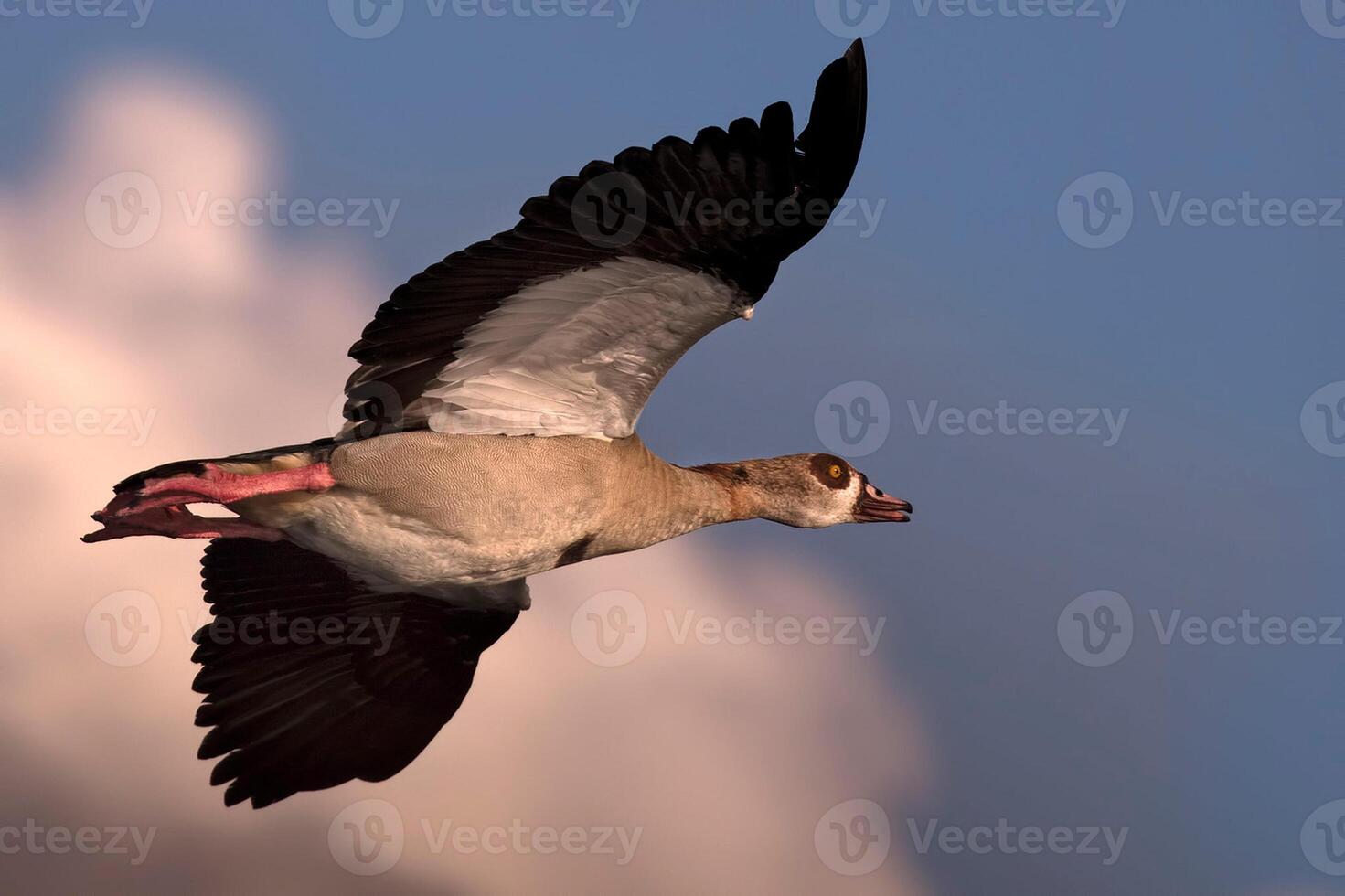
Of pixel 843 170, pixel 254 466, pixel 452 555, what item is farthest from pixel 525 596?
pixel 843 170

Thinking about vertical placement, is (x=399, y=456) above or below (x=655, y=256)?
below

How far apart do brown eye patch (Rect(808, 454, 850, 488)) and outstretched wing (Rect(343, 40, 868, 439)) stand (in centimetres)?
195

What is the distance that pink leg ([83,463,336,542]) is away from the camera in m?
8.12

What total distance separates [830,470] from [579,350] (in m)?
2.76

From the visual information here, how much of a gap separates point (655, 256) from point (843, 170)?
113cm

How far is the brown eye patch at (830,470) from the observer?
10.2 m

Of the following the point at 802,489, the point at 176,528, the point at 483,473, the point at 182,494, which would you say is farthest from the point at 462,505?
the point at 802,489

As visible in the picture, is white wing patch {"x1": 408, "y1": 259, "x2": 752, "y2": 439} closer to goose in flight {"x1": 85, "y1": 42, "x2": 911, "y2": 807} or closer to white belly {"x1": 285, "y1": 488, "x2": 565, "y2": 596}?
goose in flight {"x1": 85, "y1": 42, "x2": 911, "y2": 807}

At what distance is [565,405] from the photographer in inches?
339

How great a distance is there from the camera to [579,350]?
27.1 feet

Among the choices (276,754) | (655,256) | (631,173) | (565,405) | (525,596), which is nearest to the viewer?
(631,173)

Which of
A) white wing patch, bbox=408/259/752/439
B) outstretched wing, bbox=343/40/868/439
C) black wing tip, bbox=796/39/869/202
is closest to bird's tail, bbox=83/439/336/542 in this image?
outstretched wing, bbox=343/40/868/439

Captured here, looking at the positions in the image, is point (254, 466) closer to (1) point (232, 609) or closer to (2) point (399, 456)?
(2) point (399, 456)

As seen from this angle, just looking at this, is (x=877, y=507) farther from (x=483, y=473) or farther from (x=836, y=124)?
(x=836, y=124)
